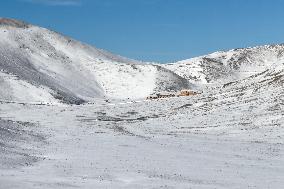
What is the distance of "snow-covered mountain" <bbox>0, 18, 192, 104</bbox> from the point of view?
11913 cm

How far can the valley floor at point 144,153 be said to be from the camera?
2992cm

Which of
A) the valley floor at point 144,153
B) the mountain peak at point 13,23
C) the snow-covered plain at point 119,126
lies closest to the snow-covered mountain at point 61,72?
the mountain peak at point 13,23

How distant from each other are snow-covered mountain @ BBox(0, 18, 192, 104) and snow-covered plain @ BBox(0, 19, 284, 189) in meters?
0.40

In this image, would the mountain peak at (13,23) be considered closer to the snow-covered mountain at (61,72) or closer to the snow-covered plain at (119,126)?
the snow-covered mountain at (61,72)

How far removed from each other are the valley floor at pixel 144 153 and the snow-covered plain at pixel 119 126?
8cm

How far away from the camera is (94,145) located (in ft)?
153

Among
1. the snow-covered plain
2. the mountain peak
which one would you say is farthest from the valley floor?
the mountain peak

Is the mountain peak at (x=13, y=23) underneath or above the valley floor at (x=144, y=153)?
above

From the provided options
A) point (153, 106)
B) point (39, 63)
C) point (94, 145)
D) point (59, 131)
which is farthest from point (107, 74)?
point (94, 145)

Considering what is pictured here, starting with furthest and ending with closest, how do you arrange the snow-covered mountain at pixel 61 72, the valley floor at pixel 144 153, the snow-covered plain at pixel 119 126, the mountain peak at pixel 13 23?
1. the mountain peak at pixel 13 23
2. the snow-covered mountain at pixel 61 72
3. the snow-covered plain at pixel 119 126
4. the valley floor at pixel 144 153

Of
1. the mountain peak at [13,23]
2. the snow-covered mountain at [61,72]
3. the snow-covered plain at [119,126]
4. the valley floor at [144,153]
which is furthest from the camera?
the mountain peak at [13,23]

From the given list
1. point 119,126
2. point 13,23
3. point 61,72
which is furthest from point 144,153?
point 13,23

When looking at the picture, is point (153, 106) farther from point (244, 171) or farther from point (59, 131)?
point (244, 171)

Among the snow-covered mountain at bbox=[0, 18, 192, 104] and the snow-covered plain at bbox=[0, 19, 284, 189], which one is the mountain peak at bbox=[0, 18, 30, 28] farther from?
the snow-covered plain at bbox=[0, 19, 284, 189]
